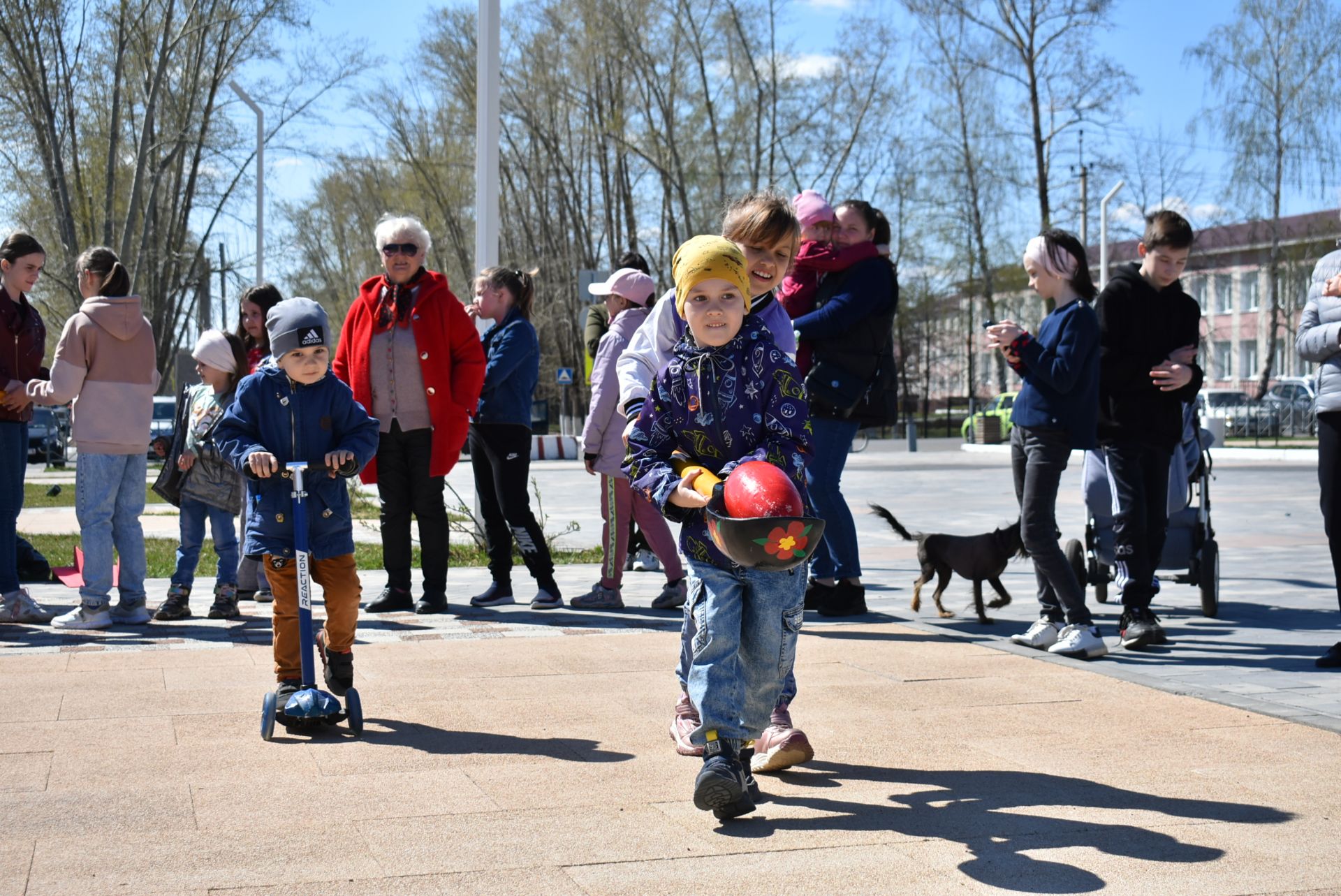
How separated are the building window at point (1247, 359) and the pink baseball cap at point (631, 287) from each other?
2884 inches

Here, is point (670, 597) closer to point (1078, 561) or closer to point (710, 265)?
point (1078, 561)

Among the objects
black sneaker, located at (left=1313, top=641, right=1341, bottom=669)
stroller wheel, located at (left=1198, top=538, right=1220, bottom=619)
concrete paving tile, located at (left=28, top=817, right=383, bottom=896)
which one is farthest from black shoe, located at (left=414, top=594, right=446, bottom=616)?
black sneaker, located at (left=1313, top=641, right=1341, bottom=669)

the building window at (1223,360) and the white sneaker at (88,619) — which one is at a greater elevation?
the building window at (1223,360)

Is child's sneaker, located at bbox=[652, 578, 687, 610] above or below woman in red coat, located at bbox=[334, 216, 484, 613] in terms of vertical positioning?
below

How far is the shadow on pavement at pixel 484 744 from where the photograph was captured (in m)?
4.64

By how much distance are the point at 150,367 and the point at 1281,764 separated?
5.84m

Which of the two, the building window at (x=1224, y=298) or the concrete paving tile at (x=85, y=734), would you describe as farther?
the building window at (x=1224, y=298)

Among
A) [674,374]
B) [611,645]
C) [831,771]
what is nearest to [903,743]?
[831,771]

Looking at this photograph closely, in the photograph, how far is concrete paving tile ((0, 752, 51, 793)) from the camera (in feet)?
13.7

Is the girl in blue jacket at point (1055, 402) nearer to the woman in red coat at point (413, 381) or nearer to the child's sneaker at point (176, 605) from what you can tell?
the woman in red coat at point (413, 381)

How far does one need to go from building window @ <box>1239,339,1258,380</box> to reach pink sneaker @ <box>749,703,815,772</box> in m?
76.5

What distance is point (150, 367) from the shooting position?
25.0 feet

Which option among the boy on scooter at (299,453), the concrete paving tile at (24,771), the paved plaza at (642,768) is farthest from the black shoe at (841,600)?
the concrete paving tile at (24,771)

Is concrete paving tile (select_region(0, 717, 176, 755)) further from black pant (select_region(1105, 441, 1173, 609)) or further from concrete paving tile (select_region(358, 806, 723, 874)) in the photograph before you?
black pant (select_region(1105, 441, 1173, 609))
